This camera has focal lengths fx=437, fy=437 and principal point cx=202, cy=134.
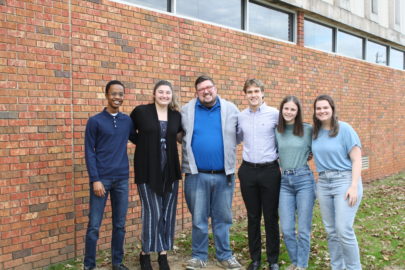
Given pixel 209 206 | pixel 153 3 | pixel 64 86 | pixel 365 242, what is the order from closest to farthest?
pixel 209 206, pixel 64 86, pixel 365 242, pixel 153 3

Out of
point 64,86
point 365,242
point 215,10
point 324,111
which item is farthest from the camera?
point 215,10

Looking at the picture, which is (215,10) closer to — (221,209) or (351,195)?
(221,209)

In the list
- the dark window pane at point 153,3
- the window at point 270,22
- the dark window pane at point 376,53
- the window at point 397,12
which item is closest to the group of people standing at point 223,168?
the dark window pane at point 153,3

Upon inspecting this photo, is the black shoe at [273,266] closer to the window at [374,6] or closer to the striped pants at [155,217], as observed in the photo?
the striped pants at [155,217]

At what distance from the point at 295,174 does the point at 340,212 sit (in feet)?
1.82

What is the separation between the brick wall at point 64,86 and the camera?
4.52 metres

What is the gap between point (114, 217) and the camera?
4531mm

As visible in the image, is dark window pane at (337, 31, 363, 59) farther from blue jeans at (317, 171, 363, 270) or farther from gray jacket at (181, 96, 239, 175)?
blue jeans at (317, 171, 363, 270)

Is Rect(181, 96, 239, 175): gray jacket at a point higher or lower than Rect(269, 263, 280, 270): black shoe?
higher

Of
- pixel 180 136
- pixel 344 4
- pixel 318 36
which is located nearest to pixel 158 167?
pixel 180 136

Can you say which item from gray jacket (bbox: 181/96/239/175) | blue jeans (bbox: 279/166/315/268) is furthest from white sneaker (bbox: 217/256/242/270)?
gray jacket (bbox: 181/96/239/175)

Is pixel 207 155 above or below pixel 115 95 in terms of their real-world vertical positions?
below

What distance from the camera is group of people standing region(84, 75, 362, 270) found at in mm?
4117

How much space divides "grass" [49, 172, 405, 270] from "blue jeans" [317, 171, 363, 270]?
80cm
